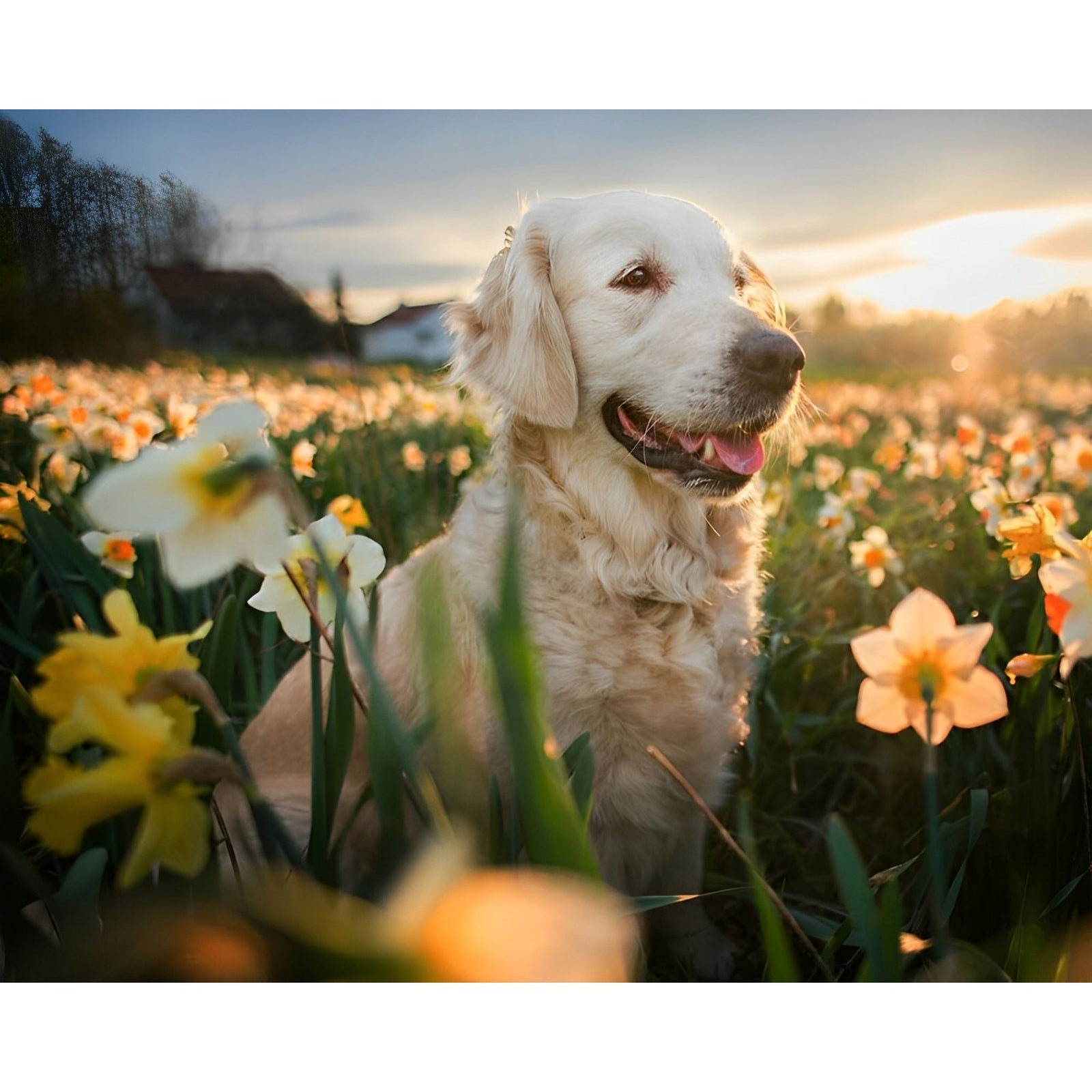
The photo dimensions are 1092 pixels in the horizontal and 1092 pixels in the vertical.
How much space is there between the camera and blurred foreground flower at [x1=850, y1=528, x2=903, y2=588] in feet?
6.20

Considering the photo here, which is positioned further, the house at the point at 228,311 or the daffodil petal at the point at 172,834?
the house at the point at 228,311

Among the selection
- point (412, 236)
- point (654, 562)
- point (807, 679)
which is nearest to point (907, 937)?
point (654, 562)

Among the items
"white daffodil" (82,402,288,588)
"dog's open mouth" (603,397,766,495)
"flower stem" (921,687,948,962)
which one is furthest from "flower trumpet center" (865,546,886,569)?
"white daffodil" (82,402,288,588)

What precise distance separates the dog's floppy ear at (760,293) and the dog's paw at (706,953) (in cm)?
119

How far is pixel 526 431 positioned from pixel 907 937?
104 cm

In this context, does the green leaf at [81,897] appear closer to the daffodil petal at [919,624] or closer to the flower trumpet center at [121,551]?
Result: the flower trumpet center at [121,551]

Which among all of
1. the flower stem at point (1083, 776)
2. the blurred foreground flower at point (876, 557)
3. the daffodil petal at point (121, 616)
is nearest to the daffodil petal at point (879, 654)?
Answer: the flower stem at point (1083, 776)

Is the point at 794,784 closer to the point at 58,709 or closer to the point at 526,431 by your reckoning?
the point at 526,431

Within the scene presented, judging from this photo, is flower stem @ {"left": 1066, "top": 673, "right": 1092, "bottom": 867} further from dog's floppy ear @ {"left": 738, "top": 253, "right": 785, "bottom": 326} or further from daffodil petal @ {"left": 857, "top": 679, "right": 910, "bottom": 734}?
dog's floppy ear @ {"left": 738, "top": 253, "right": 785, "bottom": 326}

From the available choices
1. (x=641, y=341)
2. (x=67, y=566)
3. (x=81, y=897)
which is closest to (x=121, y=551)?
(x=67, y=566)

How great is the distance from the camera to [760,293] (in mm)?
1744

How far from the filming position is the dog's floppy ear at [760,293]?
1.67 m
